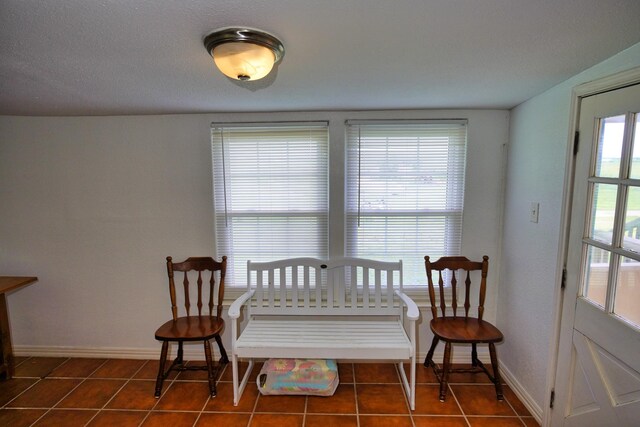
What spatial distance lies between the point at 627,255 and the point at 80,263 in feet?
11.3

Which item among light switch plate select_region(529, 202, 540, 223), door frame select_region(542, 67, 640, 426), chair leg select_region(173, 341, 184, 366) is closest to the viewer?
door frame select_region(542, 67, 640, 426)

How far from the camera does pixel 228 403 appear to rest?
6.83 feet

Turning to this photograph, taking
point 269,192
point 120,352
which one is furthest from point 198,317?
point 269,192

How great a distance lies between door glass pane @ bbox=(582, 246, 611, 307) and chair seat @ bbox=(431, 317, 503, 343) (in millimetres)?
645

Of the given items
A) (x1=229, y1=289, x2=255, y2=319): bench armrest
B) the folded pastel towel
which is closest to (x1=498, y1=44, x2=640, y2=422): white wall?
the folded pastel towel

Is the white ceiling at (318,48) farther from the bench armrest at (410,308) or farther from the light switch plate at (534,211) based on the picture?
the bench armrest at (410,308)

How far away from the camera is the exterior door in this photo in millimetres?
1307

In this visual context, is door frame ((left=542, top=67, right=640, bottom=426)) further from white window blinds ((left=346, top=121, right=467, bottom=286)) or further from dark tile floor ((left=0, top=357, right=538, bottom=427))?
white window blinds ((left=346, top=121, right=467, bottom=286))

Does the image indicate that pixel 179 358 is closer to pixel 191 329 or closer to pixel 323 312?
pixel 191 329

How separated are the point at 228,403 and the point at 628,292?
2241mm

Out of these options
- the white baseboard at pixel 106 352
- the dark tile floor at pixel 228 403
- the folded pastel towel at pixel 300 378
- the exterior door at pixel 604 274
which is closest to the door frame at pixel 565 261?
the exterior door at pixel 604 274

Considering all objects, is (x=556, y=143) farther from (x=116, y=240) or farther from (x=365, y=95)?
(x=116, y=240)

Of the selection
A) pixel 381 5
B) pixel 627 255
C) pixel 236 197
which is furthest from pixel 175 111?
pixel 627 255

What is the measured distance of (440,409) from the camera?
2.01 m
